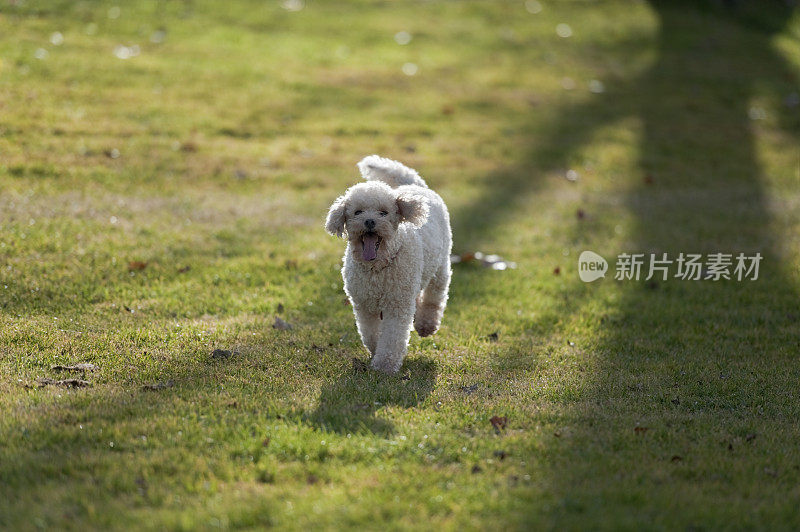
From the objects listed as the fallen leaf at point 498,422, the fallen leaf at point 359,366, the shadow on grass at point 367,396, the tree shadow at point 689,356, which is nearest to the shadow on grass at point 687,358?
the tree shadow at point 689,356

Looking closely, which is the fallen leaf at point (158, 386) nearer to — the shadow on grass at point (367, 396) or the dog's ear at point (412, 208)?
the shadow on grass at point (367, 396)


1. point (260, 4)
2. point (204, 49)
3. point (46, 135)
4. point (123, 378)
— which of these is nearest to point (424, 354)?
point (123, 378)

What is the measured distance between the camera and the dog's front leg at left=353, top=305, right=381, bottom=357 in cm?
682

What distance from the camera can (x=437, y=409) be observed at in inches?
227

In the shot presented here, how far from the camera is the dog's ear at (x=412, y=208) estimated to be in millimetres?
6332

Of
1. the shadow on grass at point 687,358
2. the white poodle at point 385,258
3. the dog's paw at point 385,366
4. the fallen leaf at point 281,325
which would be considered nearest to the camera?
the shadow on grass at point 687,358

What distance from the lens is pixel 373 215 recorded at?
20.5 ft

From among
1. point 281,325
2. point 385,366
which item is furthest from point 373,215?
point 281,325

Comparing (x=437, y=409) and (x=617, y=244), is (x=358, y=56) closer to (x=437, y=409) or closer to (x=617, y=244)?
(x=617, y=244)

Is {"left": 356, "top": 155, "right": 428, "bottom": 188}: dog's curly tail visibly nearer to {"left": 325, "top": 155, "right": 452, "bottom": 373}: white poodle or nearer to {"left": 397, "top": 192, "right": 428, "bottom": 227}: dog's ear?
{"left": 325, "top": 155, "right": 452, "bottom": 373}: white poodle

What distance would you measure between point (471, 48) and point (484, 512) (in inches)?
671

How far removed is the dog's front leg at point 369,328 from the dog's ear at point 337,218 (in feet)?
2.49
